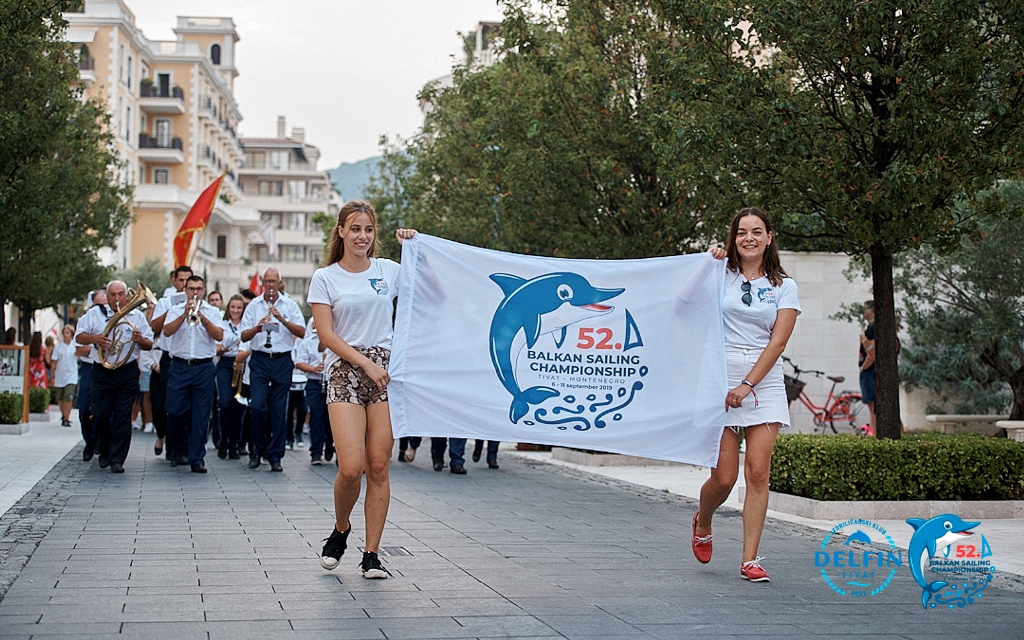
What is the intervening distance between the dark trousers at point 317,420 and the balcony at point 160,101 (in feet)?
211

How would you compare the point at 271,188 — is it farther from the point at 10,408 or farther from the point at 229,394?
the point at 229,394

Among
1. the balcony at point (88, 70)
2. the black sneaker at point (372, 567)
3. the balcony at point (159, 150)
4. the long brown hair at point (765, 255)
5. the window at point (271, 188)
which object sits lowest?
the black sneaker at point (372, 567)

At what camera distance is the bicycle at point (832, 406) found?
21516 millimetres

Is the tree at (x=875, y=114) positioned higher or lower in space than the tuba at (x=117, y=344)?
higher

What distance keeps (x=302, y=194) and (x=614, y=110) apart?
123 meters

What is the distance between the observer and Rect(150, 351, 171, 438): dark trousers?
15719mm

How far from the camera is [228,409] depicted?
17.1 m

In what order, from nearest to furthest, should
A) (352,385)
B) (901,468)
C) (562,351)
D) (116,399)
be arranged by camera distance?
(352,385) → (562,351) → (901,468) → (116,399)

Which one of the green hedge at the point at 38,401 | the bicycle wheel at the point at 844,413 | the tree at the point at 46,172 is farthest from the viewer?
the green hedge at the point at 38,401

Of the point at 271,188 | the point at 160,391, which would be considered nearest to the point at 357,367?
the point at 160,391

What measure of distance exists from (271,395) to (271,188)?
126m

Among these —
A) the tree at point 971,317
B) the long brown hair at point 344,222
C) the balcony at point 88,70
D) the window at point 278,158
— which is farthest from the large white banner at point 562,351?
the window at point 278,158

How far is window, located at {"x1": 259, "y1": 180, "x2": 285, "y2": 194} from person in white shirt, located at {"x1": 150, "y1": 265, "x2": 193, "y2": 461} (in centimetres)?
12382

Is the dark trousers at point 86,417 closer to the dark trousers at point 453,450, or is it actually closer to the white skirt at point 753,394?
the dark trousers at point 453,450
